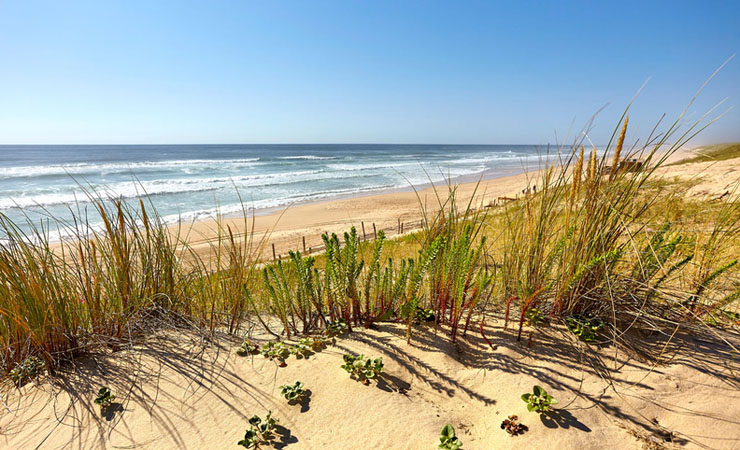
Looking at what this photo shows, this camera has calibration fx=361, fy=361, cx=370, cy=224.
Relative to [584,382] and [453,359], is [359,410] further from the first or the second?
[584,382]

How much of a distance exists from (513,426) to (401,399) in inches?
21.6

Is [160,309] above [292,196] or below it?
above

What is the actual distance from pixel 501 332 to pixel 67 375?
2682 mm

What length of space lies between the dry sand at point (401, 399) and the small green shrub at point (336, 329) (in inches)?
7.4

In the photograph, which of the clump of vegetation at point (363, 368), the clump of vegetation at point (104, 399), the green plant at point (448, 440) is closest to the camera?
the green plant at point (448, 440)

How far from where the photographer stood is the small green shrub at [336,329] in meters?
2.53

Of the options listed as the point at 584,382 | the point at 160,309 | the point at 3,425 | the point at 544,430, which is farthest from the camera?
the point at 160,309

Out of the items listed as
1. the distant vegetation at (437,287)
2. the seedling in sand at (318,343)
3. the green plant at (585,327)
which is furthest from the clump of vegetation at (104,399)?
the green plant at (585,327)

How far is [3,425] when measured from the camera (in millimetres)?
1799

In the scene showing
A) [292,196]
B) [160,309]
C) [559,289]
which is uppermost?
[559,289]

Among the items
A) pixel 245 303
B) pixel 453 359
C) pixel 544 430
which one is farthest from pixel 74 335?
pixel 544 430

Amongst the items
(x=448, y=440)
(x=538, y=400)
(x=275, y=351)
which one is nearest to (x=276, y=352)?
(x=275, y=351)

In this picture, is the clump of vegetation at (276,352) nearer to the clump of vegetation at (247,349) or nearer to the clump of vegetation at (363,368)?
the clump of vegetation at (247,349)

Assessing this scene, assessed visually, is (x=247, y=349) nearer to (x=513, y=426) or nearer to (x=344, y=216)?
(x=513, y=426)
